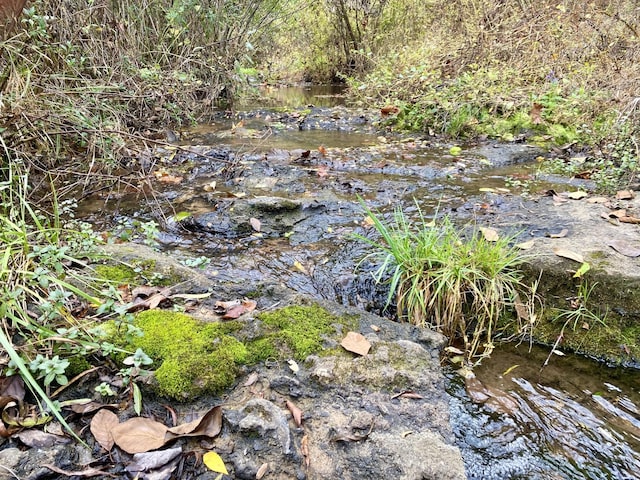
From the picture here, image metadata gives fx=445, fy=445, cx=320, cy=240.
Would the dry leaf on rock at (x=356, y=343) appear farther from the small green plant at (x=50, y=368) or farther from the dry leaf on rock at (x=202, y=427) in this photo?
the small green plant at (x=50, y=368)

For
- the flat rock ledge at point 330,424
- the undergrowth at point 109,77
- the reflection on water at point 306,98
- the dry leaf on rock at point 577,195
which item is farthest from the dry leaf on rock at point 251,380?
the reflection on water at point 306,98

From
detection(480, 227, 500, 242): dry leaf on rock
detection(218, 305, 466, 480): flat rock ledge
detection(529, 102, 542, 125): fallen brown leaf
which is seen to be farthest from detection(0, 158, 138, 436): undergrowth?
detection(529, 102, 542, 125): fallen brown leaf

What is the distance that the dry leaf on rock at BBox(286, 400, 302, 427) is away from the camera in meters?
1.56

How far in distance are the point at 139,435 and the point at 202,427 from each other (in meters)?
0.19

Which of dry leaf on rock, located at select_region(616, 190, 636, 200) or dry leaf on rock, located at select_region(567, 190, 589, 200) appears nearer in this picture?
dry leaf on rock, located at select_region(616, 190, 636, 200)

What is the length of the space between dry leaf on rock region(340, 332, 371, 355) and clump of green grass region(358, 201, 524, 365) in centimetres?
62

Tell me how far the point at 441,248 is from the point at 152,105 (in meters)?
4.73

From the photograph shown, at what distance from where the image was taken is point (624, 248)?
2.79 m

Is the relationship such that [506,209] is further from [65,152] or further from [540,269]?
[65,152]

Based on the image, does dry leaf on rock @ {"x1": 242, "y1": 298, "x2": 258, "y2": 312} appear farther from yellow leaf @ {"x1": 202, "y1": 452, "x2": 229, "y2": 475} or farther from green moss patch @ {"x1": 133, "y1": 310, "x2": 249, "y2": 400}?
yellow leaf @ {"x1": 202, "y1": 452, "x2": 229, "y2": 475}

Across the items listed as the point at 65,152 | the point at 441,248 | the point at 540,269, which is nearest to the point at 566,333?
the point at 540,269

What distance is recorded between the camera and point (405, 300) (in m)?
2.73

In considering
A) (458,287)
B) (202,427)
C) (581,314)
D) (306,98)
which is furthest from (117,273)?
(306,98)

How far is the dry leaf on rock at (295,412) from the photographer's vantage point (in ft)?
5.11
